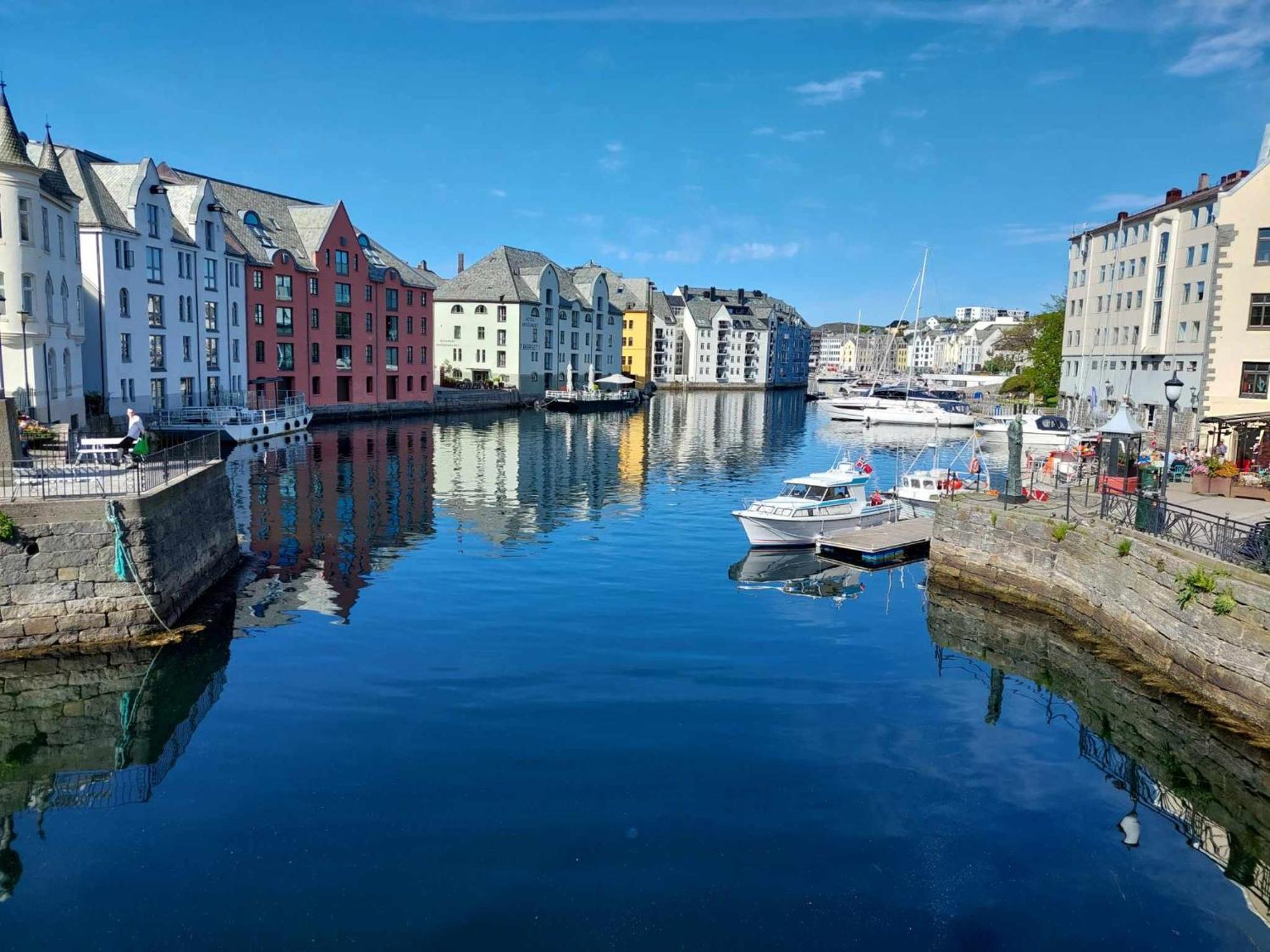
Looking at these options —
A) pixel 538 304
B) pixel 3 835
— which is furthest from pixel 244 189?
pixel 3 835

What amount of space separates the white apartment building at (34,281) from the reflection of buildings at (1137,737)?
3585 centimetres

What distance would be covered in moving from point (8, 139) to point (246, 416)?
100 ft

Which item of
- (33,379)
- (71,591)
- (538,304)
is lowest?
(71,591)

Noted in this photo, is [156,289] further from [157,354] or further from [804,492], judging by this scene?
[804,492]

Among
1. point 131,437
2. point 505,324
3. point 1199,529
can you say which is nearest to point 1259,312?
point 1199,529

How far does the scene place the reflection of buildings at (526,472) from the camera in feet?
138

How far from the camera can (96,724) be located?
19.3 meters

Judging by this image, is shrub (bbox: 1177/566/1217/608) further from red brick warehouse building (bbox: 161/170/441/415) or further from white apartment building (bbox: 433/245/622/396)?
white apartment building (bbox: 433/245/622/396)

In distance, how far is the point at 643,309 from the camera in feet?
526

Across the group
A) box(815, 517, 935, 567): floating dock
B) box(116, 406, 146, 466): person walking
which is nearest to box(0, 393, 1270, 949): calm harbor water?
box(815, 517, 935, 567): floating dock

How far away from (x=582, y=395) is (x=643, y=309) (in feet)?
172

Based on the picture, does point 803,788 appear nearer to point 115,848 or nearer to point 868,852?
point 868,852

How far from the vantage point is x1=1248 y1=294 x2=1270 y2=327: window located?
45.1 m

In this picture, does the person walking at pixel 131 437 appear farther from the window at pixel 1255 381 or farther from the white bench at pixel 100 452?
the window at pixel 1255 381
